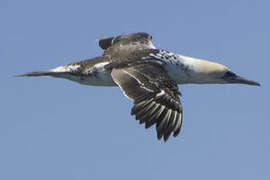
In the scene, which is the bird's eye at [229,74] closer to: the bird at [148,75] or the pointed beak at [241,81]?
the bird at [148,75]

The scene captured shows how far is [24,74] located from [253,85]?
7890mm

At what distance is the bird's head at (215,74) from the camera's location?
28.5 meters

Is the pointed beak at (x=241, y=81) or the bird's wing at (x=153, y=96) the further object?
the pointed beak at (x=241, y=81)

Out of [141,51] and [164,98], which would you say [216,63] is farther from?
[164,98]

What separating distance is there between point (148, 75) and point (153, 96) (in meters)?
1.41

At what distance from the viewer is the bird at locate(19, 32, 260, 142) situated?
78.9 ft

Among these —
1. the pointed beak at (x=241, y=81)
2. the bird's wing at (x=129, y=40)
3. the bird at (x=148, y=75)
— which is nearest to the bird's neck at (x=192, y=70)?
the bird at (x=148, y=75)

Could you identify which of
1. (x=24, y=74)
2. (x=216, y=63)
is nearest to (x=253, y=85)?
(x=216, y=63)

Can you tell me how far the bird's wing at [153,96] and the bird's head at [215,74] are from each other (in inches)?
86.4

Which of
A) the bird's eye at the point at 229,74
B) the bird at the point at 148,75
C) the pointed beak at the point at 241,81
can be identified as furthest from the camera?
the pointed beak at the point at 241,81

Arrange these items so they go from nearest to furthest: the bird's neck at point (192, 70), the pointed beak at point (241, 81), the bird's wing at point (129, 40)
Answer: the bird's neck at point (192, 70)
the pointed beak at point (241, 81)
the bird's wing at point (129, 40)

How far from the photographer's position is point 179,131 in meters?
23.8

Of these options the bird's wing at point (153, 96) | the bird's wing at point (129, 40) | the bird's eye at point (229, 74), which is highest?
the bird's wing at point (129, 40)

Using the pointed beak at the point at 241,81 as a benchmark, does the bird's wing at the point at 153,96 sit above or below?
below
